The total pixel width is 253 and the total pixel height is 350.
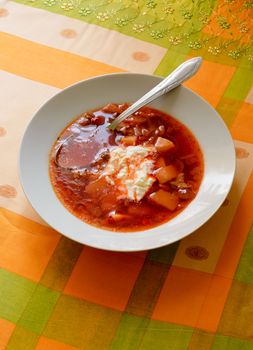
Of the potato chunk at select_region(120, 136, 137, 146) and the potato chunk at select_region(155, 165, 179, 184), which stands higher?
the potato chunk at select_region(120, 136, 137, 146)

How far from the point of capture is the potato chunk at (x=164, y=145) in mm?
1444

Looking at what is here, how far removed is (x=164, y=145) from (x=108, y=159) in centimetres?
16

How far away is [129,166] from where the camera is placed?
1408mm

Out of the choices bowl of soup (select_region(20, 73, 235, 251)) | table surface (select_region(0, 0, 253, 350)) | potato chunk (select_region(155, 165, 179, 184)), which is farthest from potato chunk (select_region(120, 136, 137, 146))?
table surface (select_region(0, 0, 253, 350))

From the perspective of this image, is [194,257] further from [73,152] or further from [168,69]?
[168,69]

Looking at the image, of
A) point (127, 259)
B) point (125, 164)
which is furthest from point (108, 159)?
point (127, 259)

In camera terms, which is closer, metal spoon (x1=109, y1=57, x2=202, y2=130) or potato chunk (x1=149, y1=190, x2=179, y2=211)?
potato chunk (x1=149, y1=190, x2=179, y2=211)

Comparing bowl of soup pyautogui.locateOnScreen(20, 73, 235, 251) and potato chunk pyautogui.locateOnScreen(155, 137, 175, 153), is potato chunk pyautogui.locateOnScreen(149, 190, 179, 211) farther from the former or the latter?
potato chunk pyautogui.locateOnScreen(155, 137, 175, 153)

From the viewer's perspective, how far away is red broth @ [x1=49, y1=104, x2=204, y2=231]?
1313 mm

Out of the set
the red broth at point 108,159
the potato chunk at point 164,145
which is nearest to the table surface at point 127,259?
the red broth at point 108,159

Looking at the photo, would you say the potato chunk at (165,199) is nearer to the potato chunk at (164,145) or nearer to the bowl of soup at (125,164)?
the bowl of soup at (125,164)

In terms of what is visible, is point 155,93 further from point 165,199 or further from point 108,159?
point 165,199

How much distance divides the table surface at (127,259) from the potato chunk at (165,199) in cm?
10

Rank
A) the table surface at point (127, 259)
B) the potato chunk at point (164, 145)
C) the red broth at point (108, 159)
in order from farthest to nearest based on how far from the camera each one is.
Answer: the potato chunk at point (164, 145) < the red broth at point (108, 159) < the table surface at point (127, 259)
